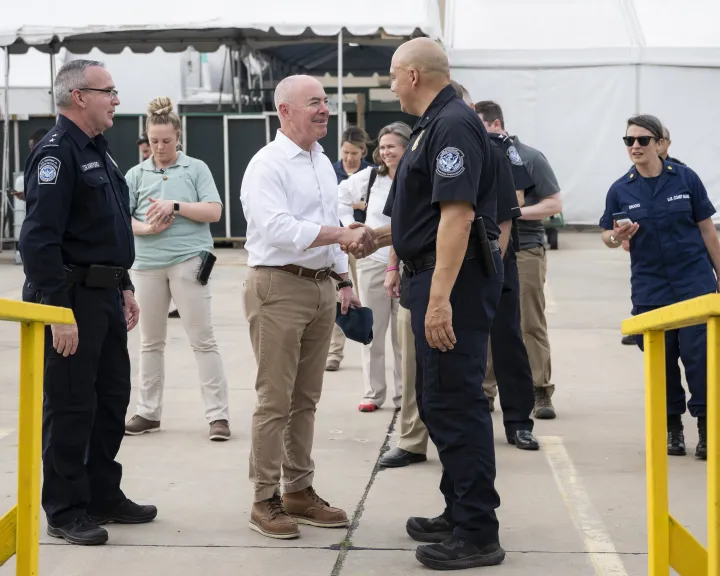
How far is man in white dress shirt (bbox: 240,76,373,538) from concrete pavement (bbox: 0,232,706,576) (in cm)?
28

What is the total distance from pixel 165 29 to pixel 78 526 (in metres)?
12.7

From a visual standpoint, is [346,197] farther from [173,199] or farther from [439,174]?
[439,174]

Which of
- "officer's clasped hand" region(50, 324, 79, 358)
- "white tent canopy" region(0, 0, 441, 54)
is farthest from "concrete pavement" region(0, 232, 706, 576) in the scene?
"white tent canopy" region(0, 0, 441, 54)

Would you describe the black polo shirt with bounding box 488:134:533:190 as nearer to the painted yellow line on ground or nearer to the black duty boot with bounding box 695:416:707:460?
the painted yellow line on ground

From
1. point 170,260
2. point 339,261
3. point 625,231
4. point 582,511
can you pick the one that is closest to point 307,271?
point 339,261

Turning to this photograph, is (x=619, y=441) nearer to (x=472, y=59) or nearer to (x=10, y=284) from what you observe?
(x=10, y=284)

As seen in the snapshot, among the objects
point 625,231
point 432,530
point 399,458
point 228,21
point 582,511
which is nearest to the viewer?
point 432,530

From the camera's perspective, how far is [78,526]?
15.5 feet

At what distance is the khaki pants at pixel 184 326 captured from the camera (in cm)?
660

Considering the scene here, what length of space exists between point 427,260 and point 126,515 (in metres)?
1.81

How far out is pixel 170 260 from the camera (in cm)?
655

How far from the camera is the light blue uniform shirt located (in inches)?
258

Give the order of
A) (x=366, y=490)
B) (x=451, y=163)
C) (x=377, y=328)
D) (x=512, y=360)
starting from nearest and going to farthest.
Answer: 1. (x=451, y=163)
2. (x=366, y=490)
3. (x=512, y=360)
4. (x=377, y=328)

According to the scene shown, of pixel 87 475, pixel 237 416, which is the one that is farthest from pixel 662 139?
pixel 87 475
